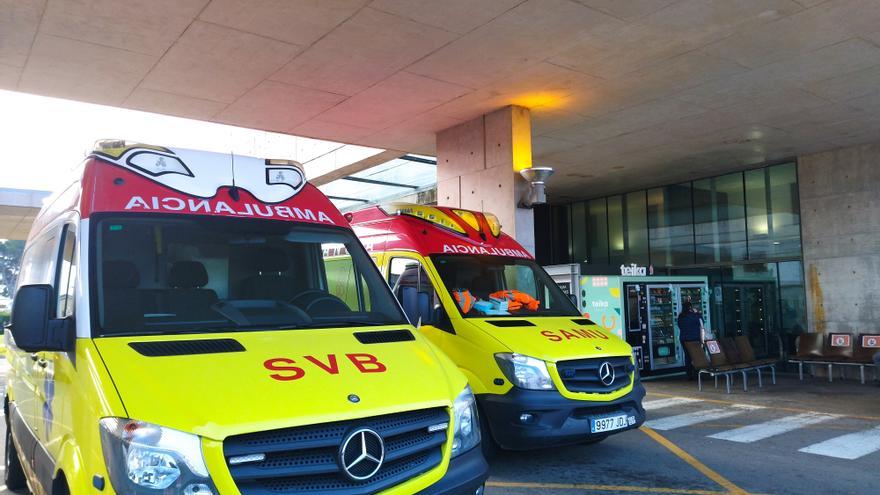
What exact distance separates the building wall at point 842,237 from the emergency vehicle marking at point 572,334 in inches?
400

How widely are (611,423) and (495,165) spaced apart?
5.84 metres

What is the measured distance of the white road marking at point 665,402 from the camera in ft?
33.0

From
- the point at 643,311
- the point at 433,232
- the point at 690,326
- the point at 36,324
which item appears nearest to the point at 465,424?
the point at 36,324

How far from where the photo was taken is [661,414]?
940 centimetres

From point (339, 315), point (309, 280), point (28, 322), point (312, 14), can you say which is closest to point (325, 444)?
point (339, 315)

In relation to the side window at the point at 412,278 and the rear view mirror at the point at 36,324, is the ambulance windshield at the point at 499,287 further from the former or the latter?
the rear view mirror at the point at 36,324

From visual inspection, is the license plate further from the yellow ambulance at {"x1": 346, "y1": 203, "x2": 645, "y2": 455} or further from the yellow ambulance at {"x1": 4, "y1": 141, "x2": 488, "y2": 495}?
the yellow ambulance at {"x1": 4, "y1": 141, "x2": 488, "y2": 495}

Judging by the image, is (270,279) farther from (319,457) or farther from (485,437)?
(485,437)

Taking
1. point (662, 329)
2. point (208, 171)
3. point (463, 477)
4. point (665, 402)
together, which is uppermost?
point (208, 171)

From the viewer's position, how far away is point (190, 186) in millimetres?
4148

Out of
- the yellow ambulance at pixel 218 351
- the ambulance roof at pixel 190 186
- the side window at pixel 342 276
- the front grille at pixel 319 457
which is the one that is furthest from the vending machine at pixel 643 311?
the front grille at pixel 319 457

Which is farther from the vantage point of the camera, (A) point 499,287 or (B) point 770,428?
(B) point 770,428

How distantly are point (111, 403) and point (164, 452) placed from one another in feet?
1.14

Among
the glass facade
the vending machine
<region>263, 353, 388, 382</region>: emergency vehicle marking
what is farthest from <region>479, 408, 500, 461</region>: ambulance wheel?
the glass facade
